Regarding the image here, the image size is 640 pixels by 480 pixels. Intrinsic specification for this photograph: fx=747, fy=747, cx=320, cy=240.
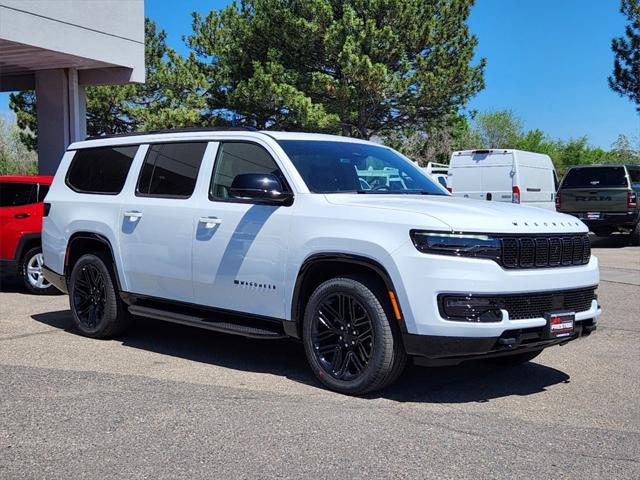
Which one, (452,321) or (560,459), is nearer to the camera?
(560,459)

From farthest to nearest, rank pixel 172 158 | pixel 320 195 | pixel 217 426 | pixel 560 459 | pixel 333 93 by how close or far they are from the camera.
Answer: pixel 333 93
pixel 172 158
pixel 320 195
pixel 217 426
pixel 560 459

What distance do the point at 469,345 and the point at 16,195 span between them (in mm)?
7919

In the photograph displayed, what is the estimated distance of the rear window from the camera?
18.6 metres

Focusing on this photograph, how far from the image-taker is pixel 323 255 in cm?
537

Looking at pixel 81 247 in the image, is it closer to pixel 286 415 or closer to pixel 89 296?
pixel 89 296

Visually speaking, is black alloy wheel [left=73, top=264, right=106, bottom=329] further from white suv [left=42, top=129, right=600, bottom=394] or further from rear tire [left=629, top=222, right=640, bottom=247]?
rear tire [left=629, top=222, right=640, bottom=247]

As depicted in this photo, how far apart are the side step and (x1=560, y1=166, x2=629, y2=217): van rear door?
14.4 meters

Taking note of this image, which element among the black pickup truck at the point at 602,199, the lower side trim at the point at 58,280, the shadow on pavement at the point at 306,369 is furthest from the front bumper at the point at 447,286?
the black pickup truck at the point at 602,199

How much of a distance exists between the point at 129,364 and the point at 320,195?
2.23m

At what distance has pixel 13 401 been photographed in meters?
5.12

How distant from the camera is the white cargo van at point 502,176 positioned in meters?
18.0

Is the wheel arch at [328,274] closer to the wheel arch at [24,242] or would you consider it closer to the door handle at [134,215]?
the door handle at [134,215]

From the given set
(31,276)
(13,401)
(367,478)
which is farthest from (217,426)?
(31,276)

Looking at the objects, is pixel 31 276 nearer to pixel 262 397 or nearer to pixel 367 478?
pixel 262 397
